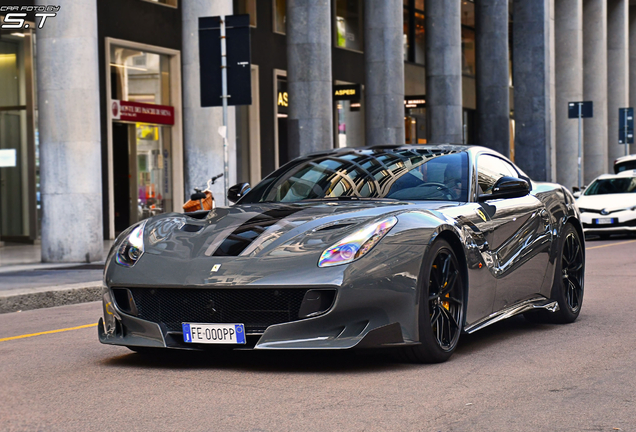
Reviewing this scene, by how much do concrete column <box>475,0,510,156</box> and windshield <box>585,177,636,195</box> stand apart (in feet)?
27.3

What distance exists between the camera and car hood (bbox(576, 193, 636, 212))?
73.8 feet

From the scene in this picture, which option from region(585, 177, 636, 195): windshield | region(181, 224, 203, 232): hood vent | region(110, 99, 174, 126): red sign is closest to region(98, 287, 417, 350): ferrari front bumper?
region(181, 224, 203, 232): hood vent

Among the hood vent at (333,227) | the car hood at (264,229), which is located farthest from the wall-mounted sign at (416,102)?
the hood vent at (333,227)

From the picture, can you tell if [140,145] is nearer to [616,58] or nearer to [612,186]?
[612,186]

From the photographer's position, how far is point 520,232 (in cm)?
738

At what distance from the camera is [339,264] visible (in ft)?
18.4

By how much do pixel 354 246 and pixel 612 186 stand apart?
19.8m

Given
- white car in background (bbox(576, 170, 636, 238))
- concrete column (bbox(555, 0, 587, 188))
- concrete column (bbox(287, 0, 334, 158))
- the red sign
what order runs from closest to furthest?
concrete column (bbox(287, 0, 334, 158)) < white car in background (bbox(576, 170, 636, 238)) < the red sign < concrete column (bbox(555, 0, 587, 188))

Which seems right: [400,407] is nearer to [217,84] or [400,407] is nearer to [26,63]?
[217,84]

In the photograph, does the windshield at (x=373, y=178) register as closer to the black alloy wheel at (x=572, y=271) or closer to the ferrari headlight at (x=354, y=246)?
the ferrari headlight at (x=354, y=246)

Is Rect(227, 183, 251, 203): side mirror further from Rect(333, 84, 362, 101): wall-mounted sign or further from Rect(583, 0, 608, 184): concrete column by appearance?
Rect(583, 0, 608, 184): concrete column

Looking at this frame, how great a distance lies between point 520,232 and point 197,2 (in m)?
12.5

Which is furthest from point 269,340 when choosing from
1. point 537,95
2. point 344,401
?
point 537,95

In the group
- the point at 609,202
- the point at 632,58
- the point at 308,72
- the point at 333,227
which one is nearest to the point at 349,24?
the point at 308,72
